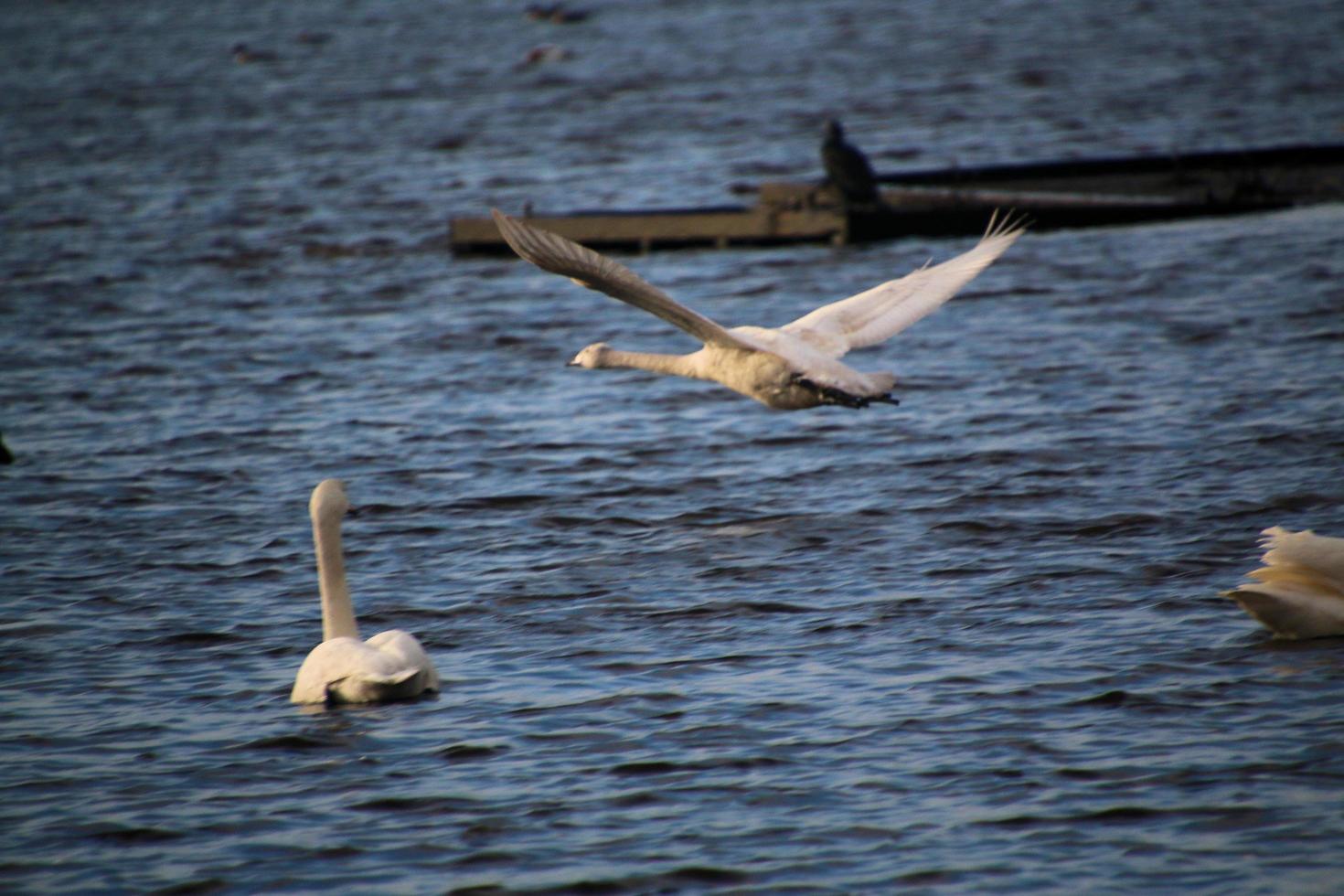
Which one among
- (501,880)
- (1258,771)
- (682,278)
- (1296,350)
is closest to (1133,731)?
(1258,771)

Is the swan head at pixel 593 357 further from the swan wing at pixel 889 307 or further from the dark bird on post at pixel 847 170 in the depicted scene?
the dark bird on post at pixel 847 170

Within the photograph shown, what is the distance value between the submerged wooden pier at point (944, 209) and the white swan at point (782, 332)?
36.8 feet

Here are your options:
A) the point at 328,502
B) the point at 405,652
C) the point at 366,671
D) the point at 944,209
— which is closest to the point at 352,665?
the point at 366,671

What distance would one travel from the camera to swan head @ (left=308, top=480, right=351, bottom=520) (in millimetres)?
9461

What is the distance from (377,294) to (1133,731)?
1552 centimetres

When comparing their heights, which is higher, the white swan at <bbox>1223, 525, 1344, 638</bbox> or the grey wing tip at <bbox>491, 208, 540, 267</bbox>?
the grey wing tip at <bbox>491, 208, 540, 267</bbox>

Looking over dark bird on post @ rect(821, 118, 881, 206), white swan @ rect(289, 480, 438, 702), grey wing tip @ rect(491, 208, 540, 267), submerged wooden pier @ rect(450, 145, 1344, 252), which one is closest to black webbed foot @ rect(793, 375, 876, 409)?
grey wing tip @ rect(491, 208, 540, 267)

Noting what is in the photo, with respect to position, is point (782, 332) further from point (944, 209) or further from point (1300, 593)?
point (944, 209)

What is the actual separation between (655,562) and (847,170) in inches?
455

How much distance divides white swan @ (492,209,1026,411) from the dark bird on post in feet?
34.5

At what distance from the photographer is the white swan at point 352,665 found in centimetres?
873

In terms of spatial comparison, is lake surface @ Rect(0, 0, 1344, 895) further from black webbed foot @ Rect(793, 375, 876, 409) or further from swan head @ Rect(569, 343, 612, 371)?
swan head @ Rect(569, 343, 612, 371)

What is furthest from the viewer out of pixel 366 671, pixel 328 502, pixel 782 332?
pixel 782 332

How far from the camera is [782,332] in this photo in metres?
10.3
